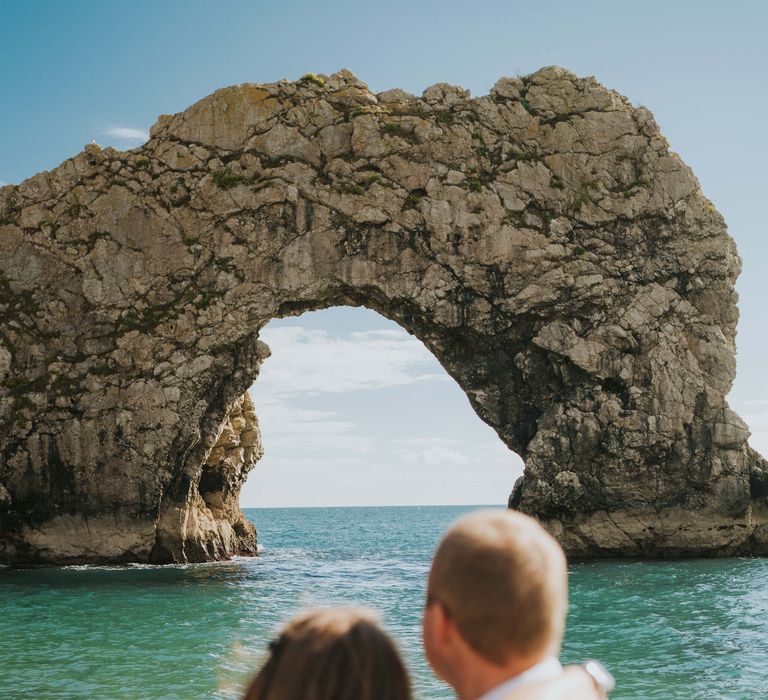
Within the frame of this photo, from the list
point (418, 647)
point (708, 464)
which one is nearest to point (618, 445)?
point (708, 464)

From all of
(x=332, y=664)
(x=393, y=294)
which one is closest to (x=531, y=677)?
(x=332, y=664)

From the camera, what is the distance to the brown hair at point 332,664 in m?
2.02

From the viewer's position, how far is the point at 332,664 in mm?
2031

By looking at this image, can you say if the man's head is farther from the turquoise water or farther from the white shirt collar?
the turquoise water

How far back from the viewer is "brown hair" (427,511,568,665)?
2025 millimetres

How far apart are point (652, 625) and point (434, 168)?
2063 centimetres

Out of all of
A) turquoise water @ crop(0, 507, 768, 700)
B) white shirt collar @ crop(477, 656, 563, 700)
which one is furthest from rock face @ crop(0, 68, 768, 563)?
white shirt collar @ crop(477, 656, 563, 700)

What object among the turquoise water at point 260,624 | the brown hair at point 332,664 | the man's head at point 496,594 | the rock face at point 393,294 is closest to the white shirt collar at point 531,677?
the man's head at point 496,594

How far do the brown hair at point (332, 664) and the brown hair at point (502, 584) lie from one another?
0.19m

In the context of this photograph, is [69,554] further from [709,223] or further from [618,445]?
[709,223]

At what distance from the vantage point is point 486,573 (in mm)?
2025

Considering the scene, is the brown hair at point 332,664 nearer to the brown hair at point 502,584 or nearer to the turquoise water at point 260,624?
the brown hair at point 502,584

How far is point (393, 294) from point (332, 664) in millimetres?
31074

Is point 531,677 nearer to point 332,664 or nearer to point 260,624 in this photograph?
point 332,664
